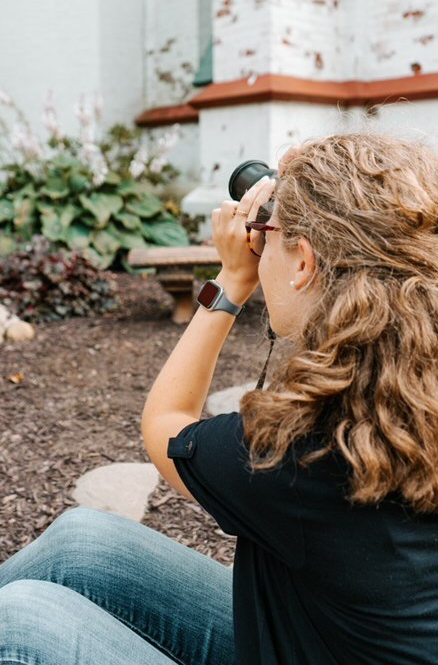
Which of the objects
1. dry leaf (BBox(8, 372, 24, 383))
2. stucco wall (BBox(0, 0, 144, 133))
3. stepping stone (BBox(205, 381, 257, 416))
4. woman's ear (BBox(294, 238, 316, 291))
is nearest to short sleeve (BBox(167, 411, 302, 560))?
woman's ear (BBox(294, 238, 316, 291))

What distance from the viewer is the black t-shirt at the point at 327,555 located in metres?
0.94

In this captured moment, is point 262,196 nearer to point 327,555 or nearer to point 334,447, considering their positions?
point 334,447

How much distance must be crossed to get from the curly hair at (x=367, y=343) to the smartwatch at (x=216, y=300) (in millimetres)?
325

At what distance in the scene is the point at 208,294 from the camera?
135 centimetres

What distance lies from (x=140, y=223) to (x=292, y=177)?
500 centimetres

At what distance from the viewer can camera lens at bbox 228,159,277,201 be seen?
148 centimetres

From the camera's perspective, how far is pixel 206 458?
41.4 inches

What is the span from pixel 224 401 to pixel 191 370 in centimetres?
201

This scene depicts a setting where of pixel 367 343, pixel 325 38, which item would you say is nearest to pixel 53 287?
pixel 325 38

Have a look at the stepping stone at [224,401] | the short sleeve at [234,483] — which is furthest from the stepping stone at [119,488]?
the short sleeve at [234,483]

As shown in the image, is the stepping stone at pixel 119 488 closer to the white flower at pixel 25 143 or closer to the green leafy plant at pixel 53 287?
the green leafy plant at pixel 53 287

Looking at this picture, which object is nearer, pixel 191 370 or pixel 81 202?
pixel 191 370

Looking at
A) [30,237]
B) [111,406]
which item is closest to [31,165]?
[30,237]

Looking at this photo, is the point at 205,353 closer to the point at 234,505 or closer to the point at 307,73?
the point at 234,505
